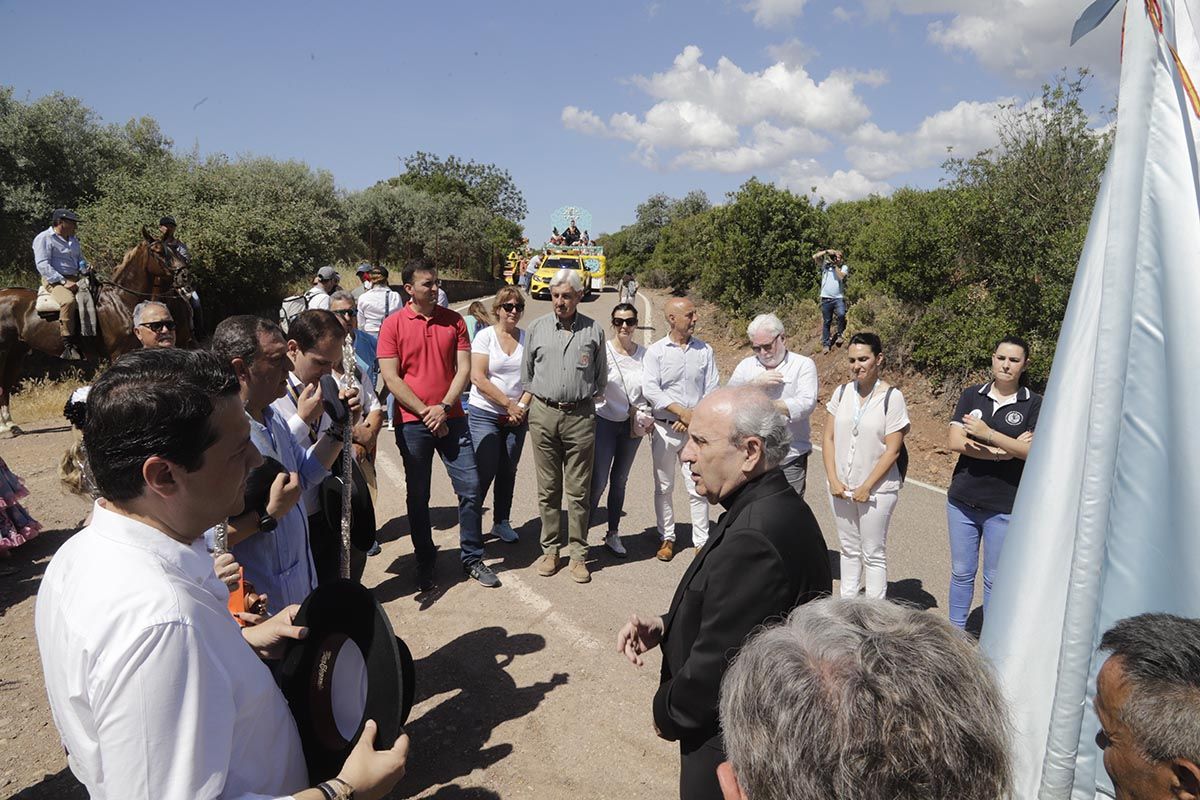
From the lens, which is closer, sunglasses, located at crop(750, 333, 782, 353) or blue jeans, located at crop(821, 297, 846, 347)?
sunglasses, located at crop(750, 333, 782, 353)

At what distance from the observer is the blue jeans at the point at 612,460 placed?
19.6 ft

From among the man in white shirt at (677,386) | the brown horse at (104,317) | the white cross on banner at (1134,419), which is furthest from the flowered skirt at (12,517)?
the white cross on banner at (1134,419)

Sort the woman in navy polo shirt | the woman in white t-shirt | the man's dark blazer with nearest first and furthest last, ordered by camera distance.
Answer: the man's dark blazer → the woman in navy polo shirt → the woman in white t-shirt

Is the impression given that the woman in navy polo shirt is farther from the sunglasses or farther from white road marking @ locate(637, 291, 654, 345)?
white road marking @ locate(637, 291, 654, 345)

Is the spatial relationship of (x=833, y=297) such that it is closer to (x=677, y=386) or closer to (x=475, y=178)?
(x=677, y=386)

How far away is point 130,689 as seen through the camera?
4.08 feet

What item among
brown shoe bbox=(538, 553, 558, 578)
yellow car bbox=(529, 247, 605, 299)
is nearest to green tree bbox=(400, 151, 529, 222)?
yellow car bbox=(529, 247, 605, 299)

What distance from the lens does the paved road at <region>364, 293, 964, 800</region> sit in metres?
3.40

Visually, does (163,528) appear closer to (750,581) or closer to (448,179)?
(750,581)

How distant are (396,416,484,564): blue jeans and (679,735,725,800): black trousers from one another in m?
3.25

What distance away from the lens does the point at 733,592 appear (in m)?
2.15

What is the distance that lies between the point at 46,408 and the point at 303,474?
993cm

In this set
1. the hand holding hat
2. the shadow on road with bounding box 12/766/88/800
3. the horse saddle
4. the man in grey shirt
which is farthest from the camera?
the horse saddle

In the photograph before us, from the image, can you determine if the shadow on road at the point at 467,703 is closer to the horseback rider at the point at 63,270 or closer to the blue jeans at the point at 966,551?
the blue jeans at the point at 966,551
